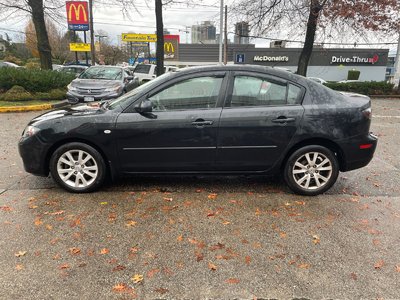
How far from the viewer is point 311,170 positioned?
428cm

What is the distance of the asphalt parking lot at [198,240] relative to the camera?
263 centimetres

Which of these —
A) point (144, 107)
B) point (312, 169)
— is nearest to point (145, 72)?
point (144, 107)

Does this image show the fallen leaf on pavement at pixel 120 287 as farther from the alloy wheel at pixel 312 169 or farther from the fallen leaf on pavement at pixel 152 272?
the alloy wheel at pixel 312 169

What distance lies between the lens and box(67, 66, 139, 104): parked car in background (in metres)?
10.7

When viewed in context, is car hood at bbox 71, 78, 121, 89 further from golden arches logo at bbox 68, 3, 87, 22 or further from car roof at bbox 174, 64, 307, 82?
golden arches logo at bbox 68, 3, 87, 22

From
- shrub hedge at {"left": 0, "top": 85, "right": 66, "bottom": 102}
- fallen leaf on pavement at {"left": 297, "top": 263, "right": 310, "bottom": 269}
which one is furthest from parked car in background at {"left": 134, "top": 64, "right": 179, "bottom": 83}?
fallen leaf on pavement at {"left": 297, "top": 263, "right": 310, "bottom": 269}

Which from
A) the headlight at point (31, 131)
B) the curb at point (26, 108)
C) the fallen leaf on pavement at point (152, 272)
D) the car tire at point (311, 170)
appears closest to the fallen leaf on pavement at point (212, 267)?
the fallen leaf on pavement at point (152, 272)

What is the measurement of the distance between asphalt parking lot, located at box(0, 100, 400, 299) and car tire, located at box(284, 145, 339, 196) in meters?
0.16

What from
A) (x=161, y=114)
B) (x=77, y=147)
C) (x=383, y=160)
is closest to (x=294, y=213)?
(x=161, y=114)

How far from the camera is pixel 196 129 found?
4.10 m

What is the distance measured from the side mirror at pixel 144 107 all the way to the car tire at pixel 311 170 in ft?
6.16

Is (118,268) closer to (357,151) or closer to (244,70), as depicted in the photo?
(244,70)

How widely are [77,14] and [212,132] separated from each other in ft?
58.0

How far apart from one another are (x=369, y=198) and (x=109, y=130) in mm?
3455
